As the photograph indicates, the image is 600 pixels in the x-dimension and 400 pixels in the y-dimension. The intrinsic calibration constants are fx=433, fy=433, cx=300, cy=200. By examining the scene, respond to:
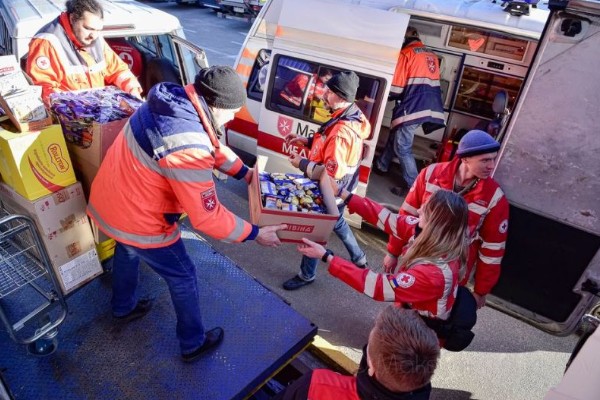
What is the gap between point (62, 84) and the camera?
3791 mm

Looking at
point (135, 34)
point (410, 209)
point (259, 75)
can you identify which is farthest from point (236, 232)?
point (135, 34)

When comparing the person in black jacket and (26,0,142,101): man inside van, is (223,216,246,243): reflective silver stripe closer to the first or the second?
the person in black jacket

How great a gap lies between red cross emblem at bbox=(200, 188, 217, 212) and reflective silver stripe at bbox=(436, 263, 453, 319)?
4.34 feet

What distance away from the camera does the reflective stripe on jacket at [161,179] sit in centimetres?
231

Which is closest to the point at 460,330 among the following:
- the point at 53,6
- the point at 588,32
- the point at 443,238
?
the point at 443,238

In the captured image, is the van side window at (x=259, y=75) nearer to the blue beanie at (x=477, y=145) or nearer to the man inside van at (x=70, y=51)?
the man inside van at (x=70, y=51)

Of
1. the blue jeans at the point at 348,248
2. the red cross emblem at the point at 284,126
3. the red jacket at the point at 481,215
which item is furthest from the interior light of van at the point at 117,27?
the red jacket at the point at 481,215

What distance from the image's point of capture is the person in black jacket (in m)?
1.64

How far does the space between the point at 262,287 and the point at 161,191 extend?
4.68 ft

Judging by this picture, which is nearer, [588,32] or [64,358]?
[588,32]

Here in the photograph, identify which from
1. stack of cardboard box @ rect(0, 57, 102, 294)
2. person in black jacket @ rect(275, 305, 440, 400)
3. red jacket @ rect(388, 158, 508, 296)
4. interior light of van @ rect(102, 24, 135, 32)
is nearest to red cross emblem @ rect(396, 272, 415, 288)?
person in black jacket @ rect(275, 305, 440, 400)

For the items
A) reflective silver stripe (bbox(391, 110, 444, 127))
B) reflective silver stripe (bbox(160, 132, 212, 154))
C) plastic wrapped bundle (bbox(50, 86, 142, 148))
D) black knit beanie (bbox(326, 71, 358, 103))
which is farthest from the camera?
reflective silver stripe (bbox(391, 110, 444, 127))

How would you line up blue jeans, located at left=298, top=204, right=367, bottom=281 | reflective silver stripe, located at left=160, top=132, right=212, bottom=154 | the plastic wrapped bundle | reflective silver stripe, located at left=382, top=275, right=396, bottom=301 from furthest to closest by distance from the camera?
blue jeans, located at left=298, top=204, right=367, bottom=281 < the plastic wrapped bundle < reflective silver stripe, located at left=382, top=275, right=396, bottom=301 < reflective silver stripe, located at left=160, top=132, right=212, bottom=154

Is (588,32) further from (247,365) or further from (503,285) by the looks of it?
(247,365)
